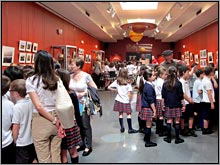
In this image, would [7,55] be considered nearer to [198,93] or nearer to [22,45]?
[22,45]

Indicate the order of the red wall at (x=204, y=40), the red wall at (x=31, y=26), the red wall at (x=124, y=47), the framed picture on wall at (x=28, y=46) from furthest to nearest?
1. the red wall at (x=124, y=47)
2. the red wall at (x=204, y=40)
3. the framed picture on wall at (x=28, y=46)
4. the red wall at (x=31, y=26)

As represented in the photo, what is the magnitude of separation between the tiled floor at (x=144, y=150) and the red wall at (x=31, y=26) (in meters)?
2.89

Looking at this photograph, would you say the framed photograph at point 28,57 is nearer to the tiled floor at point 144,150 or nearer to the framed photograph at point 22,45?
the framed photograph at point 22,45

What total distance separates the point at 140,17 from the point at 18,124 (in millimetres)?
8724

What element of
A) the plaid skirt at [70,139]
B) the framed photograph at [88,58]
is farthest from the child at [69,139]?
the framed photograph at [88,58]

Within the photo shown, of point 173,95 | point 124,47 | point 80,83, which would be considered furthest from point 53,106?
point 124,47

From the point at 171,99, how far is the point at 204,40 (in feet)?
24.9

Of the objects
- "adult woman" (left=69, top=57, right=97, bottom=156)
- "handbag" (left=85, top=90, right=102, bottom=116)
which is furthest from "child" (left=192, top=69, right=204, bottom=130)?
"adult woman" (left=69, top=57, right=97, bottom=156)

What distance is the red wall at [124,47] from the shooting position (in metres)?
18.8

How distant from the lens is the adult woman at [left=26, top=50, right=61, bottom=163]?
6.84 feet

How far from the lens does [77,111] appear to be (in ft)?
8.98

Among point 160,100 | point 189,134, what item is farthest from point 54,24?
point 189,134

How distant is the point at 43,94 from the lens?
6.96 feet

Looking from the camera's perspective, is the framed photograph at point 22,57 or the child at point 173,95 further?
the framed photograph at point 22,57
